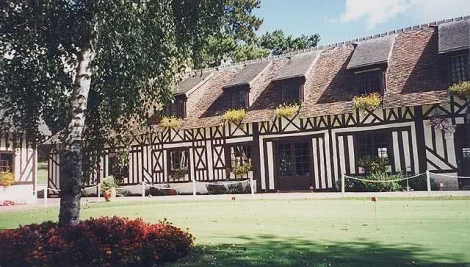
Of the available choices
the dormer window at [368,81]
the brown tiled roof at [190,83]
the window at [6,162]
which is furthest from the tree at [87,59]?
the brown tiled roof at [190,83]

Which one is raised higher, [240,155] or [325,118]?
[325,118]

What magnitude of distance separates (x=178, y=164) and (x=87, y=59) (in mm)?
17670

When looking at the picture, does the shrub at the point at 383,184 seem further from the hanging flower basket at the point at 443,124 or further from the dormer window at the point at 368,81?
the dormer window at the point at 368,81

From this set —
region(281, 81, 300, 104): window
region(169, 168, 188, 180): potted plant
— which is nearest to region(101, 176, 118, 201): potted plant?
region(169, 168, 188, 180): potted plant

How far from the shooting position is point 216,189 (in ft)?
73.0

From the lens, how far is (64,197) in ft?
21.1

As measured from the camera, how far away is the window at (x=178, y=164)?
23891 millimetres

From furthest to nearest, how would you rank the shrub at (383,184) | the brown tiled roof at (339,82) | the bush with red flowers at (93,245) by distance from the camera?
the brown tiled roof at (339,82)
the shrub at (383,184)
the bush with red flowers at (93,245)

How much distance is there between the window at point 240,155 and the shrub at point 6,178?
10881mm

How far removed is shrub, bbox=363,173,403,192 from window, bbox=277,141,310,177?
11.1 feet

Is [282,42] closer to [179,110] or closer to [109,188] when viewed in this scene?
[179,110]

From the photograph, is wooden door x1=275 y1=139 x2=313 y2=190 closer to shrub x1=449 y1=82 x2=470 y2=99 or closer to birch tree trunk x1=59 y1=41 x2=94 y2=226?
shrub x1=449 y1=82 x2=470 y2=99

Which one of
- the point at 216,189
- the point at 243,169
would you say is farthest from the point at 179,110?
the point at 243,169

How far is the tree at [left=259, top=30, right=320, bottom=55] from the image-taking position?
3938cm
